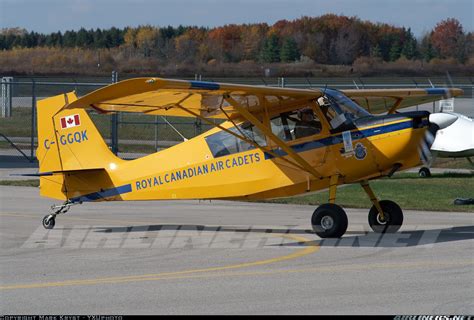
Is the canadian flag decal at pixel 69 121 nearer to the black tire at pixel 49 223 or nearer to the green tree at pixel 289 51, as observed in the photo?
the black tire at pixel 49 223

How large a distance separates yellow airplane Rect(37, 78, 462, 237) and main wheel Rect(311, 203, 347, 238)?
2cm

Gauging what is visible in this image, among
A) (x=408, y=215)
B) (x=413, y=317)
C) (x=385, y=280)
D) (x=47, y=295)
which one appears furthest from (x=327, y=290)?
(x=408, y=215)

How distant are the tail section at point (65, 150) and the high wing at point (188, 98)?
1.38 m

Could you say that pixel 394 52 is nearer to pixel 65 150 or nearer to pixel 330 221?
pixel 65 150

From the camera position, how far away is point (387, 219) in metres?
15.4

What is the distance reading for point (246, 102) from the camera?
49.5 ft

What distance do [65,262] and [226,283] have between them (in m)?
2.57

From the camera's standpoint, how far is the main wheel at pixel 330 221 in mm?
14320

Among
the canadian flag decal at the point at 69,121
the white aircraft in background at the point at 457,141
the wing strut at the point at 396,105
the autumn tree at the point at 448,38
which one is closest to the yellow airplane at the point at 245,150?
the canadian flag decal at the point at 69,121

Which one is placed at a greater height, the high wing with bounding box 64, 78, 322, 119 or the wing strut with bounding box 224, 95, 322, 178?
the high wing with bounding box 64, 78, 322, 119

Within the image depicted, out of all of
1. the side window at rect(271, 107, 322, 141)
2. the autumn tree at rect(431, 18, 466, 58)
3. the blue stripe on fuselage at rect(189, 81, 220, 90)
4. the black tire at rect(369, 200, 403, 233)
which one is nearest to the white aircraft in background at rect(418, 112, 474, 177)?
the black tire at rect(369, 200, 403, 233)

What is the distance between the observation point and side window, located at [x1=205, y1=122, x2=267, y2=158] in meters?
15.3

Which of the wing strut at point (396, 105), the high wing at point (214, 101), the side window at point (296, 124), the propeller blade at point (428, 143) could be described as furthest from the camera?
the wing strut at point (396, 105)

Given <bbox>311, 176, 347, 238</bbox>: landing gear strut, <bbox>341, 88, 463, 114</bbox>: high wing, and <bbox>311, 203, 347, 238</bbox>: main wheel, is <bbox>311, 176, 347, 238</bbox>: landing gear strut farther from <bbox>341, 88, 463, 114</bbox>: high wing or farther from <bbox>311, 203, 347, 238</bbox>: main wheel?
<bbox>341, 88, 463, 114</bbox>: high wing
